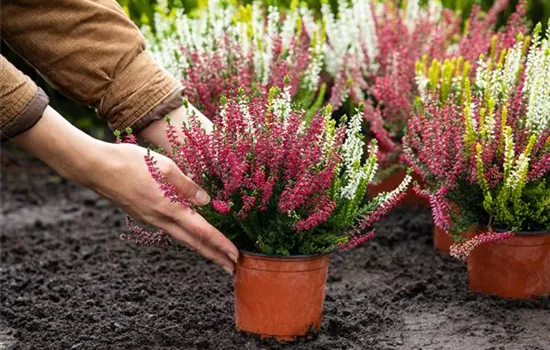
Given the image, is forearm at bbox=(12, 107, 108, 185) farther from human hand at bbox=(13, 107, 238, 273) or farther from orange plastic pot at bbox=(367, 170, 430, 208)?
orange plastic pot at bbox=(367, 170, 430, 208)

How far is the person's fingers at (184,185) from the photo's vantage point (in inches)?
107

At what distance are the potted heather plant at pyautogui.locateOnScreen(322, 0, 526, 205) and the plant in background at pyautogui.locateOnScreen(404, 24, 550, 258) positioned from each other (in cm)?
76

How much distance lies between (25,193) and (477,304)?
10.7ft

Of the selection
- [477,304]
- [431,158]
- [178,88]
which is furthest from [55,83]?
[477,304]

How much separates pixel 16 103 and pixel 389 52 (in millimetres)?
2444

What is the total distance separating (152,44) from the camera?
4555mm

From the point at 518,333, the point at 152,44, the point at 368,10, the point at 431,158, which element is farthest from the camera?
A: the point at 368,10

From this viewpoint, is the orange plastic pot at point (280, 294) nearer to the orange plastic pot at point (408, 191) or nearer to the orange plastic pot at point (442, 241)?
the orange plastic pot at point (442, 241)

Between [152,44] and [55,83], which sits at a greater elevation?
[55,83]

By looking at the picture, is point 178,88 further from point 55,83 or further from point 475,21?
point 475,21

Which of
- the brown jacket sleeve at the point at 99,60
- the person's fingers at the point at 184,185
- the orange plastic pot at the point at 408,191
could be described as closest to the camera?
the person's fingers at the point at 184,185

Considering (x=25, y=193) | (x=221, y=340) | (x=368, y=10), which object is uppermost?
(x=368, y=10)

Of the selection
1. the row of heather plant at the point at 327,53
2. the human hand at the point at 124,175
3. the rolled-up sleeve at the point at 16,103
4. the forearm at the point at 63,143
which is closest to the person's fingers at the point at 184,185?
the human hand at the point at 124,175

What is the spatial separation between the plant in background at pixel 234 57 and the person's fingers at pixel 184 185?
1.16 m
